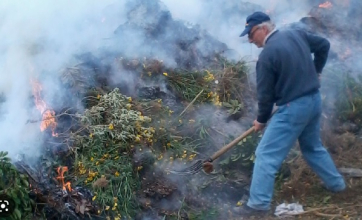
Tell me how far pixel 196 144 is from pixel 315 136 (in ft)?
4.85

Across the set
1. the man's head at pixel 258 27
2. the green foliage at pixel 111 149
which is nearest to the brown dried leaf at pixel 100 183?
the green foliage at pixel 111 149

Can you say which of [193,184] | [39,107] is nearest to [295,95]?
[193,184]

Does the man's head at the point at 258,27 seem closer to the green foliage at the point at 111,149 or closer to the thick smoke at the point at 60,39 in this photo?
the green foliage at the point at 111,149

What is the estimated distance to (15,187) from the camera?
480cm

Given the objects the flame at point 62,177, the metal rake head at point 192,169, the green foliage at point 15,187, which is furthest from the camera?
the metal rake head at point 192,169

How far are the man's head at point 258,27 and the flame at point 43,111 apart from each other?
87.4 inches

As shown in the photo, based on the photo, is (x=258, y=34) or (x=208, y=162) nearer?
(x=258, y=34)

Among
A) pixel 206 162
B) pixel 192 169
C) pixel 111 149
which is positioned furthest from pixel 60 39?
pixel 206 162

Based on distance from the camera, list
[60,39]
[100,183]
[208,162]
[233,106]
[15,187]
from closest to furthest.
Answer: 1. [15,187]
2. [100,183]
3. [208,162]
4. [60,39]
5. [233,106]

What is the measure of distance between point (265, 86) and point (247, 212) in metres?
1.30

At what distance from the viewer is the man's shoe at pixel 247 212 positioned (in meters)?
5.44

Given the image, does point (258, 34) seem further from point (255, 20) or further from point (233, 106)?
point (233, 106)

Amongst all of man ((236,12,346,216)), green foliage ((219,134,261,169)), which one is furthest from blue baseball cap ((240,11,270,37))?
green foliage ((219,134,261,169))

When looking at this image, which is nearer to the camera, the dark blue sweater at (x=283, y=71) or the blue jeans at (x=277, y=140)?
the dark blue sweater at (x=283, y=71)
